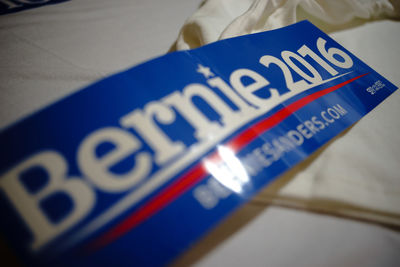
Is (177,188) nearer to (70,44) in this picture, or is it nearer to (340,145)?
(340,145)

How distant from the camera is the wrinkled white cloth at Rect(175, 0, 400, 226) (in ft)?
0.94

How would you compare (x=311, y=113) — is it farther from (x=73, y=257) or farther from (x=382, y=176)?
(x=73, y=257)

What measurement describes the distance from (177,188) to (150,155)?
45mm

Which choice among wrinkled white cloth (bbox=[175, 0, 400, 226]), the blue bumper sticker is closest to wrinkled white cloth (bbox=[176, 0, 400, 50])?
wrinkled white cloth (bbox=[175, 0, 400, 226])

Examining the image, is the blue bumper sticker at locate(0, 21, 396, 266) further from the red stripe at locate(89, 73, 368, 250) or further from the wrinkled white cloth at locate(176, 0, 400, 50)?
the wrinkled white cloth at locate(176, 0, 400, 50)

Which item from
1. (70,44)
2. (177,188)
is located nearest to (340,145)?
(177,188)

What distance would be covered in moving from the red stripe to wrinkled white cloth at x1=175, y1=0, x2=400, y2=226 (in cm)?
8

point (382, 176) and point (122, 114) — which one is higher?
point (122, 114)

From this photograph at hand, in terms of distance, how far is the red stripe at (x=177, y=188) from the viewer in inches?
7.6

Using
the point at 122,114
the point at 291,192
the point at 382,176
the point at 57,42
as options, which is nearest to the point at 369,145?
the point at 382,176

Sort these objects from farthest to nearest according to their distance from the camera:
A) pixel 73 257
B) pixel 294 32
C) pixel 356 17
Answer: pixel 356 17
pixel 294 32
pixel 73 257

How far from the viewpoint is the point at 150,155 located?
0.23m

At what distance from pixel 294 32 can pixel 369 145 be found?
253mm

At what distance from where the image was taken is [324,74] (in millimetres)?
380
